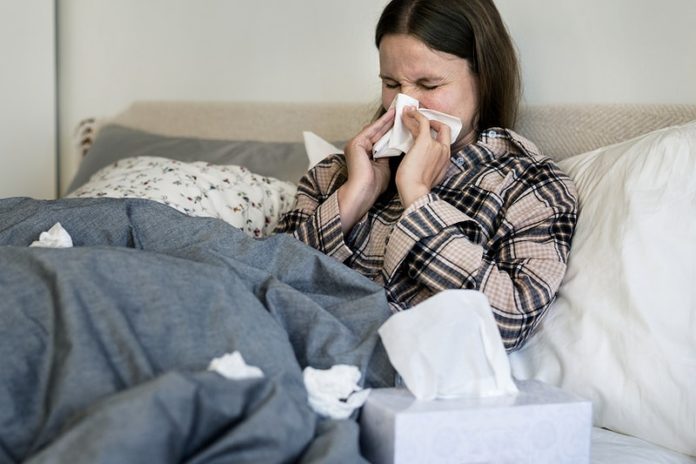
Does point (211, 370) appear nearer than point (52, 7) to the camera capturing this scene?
Yes

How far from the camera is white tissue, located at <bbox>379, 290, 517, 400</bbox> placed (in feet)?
3.15

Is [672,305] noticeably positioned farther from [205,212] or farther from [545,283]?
[205,212]

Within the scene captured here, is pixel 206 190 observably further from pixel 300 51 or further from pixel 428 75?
pixel 300 51

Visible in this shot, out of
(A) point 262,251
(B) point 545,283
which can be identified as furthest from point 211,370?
(B) point 545,283

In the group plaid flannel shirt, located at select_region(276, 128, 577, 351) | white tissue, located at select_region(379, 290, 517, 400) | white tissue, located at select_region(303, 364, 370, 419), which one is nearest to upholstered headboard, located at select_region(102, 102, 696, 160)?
plaid flannel shirt, located at select_region(276, 128, 577, 351)

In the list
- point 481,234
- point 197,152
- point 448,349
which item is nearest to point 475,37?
point 481,234

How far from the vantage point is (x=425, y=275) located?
1.25 meters

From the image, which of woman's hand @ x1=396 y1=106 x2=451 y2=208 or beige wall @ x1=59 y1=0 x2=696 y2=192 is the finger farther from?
beige wall @ x1=59 y1=0 x2=696 y2=192

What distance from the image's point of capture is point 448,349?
3.20 ft

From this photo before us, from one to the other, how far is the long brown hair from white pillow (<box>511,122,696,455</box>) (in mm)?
357

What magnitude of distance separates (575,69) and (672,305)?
67 cm

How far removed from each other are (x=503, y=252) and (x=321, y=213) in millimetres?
342

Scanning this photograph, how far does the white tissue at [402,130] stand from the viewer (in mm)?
1504

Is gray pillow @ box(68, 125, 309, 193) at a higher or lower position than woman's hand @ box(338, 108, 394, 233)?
lower
